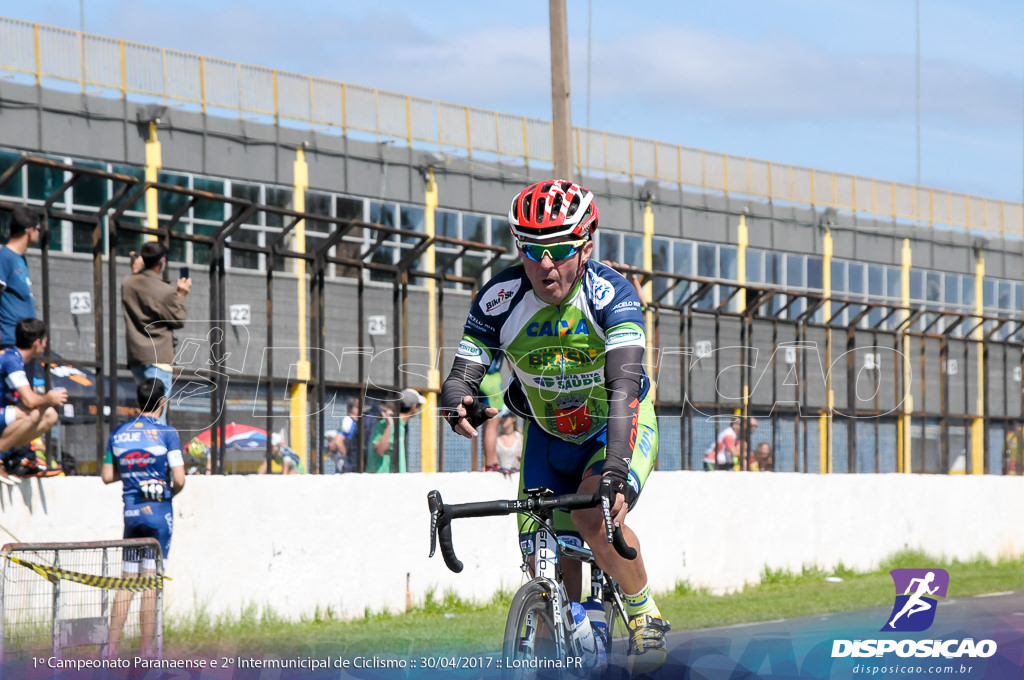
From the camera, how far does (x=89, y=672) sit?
291 inches

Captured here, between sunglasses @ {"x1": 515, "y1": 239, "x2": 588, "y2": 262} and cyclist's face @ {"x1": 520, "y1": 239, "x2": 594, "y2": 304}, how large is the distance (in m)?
0.01

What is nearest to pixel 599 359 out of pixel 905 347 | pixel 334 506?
pixel 334 506

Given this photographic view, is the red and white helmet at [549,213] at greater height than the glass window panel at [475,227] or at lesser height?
lesser

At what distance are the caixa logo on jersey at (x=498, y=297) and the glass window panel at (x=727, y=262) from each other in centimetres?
4265

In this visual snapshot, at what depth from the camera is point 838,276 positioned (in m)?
52.1

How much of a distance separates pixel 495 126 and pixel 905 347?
2271 cm

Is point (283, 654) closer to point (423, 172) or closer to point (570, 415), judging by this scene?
point (570, 415)

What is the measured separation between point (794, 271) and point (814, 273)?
100cm

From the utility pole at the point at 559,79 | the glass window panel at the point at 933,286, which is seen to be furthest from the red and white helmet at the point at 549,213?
the glass window panel at the point at 933,286

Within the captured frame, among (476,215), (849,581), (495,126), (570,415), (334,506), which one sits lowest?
(849,581)

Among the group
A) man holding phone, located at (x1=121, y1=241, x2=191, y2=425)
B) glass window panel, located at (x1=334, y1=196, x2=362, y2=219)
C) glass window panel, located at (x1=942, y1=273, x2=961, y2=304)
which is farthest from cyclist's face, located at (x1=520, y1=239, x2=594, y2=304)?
glass window panel, located at (x1=942, y1=273, x2=961, y2=304)

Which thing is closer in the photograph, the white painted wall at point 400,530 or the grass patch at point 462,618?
the grass patch at point 462,618

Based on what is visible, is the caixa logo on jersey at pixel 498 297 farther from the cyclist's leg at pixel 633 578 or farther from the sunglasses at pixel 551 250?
the cyclist's leg at pixel 633 578

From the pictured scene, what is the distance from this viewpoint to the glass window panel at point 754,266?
49.1 m
